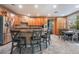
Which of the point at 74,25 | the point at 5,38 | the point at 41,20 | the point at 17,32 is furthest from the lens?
the point at 41,20

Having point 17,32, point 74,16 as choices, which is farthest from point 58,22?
point 17,32

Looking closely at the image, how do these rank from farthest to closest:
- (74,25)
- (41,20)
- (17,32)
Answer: (41,20) < (74,25) < (17,32)

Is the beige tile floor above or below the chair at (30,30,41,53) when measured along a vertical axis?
below

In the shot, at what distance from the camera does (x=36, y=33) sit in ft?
16.6

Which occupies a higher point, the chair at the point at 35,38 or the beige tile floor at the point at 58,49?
the chair at the point at 35,38

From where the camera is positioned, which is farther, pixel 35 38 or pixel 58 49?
pixel 58 49

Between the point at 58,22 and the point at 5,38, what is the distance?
24.6ft

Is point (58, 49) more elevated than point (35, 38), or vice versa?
point (35, 38)
